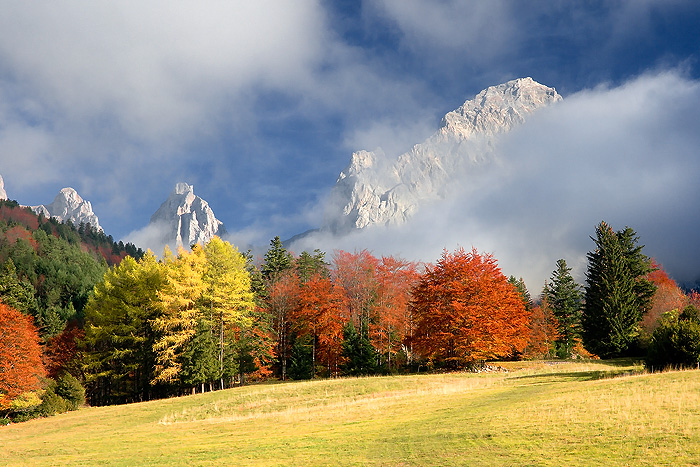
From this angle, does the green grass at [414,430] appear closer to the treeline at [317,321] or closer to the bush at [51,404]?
the bush at [51,404]

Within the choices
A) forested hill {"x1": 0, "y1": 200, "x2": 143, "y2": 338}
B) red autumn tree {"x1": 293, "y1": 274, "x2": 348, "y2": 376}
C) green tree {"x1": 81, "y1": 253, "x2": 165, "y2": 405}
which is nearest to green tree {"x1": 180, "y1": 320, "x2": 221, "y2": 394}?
green tree {"x1": 81, "y1": 253, "x2": 165, "y2": 405}

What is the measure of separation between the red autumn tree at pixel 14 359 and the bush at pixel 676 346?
48855 millimetres

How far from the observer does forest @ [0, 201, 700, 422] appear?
4197 centimetres

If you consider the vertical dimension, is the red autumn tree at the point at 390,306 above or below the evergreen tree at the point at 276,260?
below

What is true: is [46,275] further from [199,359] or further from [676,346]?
[676,346]

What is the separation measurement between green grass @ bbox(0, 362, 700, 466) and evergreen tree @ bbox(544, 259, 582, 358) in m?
56.2

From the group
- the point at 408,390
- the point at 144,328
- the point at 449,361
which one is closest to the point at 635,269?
the point at 449,361

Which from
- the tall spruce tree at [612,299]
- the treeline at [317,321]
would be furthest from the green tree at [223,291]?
the tall spruce tree at [612,299]

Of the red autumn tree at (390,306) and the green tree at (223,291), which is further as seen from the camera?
the red autumn tree at (390,306)

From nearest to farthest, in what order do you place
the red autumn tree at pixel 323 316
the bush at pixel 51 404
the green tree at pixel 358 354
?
1. the bush at pixel 51 404
2. the green tree at pixel 358 354
3. the red autumn tree at pixel 323 316

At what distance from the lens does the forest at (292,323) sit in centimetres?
4197

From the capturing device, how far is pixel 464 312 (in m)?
43.4

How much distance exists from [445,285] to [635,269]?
34.0m

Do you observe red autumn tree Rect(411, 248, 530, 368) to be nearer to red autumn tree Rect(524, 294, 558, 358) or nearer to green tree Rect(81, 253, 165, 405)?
green tree Rect(81, 253, 165, 405)
